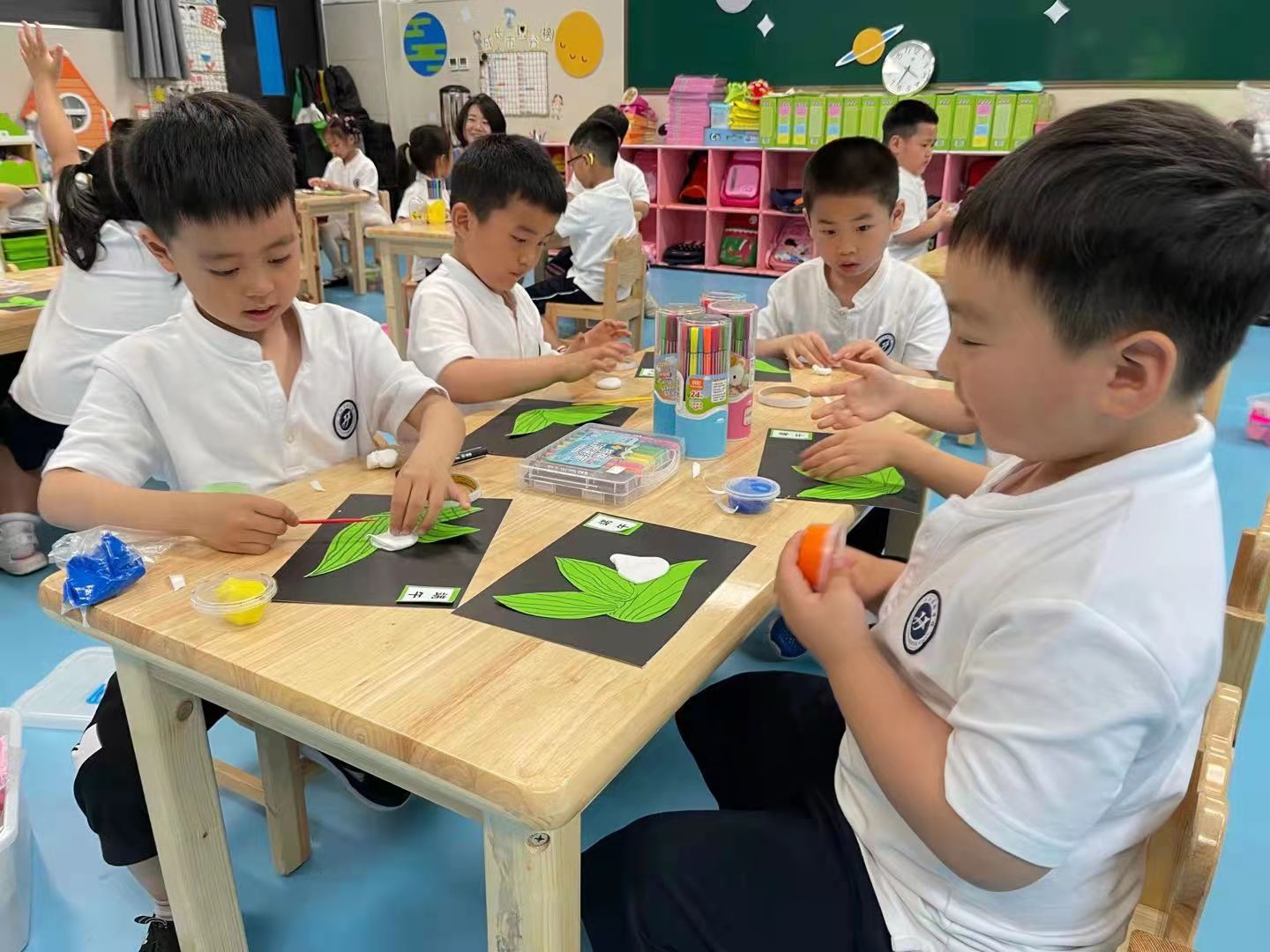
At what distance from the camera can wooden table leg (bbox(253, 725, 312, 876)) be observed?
127 cm

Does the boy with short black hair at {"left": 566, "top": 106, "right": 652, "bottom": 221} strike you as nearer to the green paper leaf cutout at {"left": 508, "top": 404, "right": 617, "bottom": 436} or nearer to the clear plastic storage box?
the green paper leaf cutout at {"left": 508, "top": 404, "right": 617, "bottom": 436}

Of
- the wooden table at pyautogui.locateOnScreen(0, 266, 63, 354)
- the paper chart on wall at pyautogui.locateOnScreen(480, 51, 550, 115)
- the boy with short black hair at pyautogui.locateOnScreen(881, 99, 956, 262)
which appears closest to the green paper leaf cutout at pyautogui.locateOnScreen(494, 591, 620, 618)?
the wooden table at pyautogui.locateOnScreen(0, 266, 63, 354)

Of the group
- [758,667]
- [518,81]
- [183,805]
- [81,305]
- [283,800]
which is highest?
[518,81]

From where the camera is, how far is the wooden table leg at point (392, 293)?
4.05 meters

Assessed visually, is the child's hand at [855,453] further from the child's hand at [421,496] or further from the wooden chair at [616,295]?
the wooden chair at [616,295]

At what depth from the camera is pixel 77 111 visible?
5.82 m

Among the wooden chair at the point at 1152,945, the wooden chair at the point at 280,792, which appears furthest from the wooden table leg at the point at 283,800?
the wooden chair at the point at 1152,945

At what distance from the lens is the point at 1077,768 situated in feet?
1.84

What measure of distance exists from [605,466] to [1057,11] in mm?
5589

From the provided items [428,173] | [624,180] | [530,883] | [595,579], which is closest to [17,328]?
Result: [595,579]

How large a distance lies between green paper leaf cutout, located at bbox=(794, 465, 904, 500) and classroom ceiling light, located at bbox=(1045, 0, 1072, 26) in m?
5.35

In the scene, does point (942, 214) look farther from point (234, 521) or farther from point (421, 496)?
point (234, 521)

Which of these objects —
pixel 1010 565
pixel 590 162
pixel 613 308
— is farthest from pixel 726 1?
pixel 1010 565

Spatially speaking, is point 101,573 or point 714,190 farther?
point 714,190
